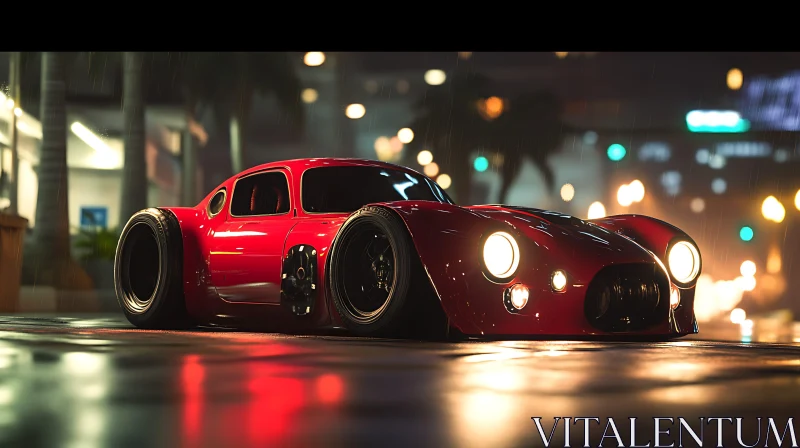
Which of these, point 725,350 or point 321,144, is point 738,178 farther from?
point 725,350

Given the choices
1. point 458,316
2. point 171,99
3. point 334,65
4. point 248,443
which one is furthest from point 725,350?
point 334,65

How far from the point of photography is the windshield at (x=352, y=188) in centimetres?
818

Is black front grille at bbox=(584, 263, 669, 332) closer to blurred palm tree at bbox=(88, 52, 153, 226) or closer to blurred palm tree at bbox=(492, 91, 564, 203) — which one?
blurred palm tree at bbox=(88, 52, 153, 226)

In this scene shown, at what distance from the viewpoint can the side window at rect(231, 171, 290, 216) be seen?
8.50 meters

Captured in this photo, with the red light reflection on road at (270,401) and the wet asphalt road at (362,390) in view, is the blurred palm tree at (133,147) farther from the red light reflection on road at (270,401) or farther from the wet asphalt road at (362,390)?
the red light reflection on road at (270,401)

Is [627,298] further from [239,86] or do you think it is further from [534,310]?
[239,86]

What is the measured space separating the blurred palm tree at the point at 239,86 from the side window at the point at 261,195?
24458 millimetres

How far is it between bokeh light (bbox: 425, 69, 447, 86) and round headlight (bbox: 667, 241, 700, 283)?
53401mm

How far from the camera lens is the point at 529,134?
56.1m

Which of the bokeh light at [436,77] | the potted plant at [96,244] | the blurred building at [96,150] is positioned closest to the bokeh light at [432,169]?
the bokeh light at [436,77]

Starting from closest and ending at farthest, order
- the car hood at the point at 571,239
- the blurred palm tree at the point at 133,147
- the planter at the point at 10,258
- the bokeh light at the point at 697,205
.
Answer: the car hood at the point at 571,239
the planter at the point at 10,258
the blurred palm tree at the point at 133,147
the bokeh light at the point at 697,205

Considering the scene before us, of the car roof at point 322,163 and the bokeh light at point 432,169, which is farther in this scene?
the bokeh light at point 432,169

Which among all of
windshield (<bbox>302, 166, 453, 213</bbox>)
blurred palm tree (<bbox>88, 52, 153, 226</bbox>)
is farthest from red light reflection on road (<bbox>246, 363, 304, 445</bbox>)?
blurred palm tree (<bbox>88, 52, 153, 226</bbox>)

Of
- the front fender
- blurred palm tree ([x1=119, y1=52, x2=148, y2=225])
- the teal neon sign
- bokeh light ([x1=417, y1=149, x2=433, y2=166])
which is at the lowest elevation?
the front fender
